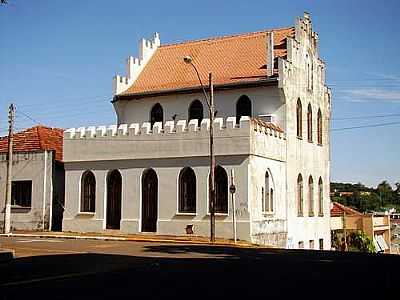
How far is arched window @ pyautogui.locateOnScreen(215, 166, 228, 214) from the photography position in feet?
114

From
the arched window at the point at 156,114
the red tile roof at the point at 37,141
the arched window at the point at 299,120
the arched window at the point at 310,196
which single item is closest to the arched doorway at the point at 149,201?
the arched window at the point at 156,114

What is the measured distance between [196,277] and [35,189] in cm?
2698

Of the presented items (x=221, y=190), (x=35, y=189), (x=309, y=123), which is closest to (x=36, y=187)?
(x=35, y=189)

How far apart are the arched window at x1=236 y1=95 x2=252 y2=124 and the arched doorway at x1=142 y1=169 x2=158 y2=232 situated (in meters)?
6.54

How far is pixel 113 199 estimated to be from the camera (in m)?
38.1

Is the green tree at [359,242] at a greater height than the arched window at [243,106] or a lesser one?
lesser

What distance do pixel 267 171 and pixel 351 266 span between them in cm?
1845

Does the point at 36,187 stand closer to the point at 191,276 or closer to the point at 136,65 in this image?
the point at 136,65

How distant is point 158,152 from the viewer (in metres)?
36.2

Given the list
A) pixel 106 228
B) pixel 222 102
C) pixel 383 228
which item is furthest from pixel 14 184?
pixel 383 228

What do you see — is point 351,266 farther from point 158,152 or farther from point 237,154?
point 158,152

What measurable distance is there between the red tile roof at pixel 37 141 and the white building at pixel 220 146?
331 cm

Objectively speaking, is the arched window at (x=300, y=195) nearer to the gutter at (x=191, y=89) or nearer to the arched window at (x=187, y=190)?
the gutter at (x=191, y=89)

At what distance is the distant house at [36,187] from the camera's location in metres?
39.9
